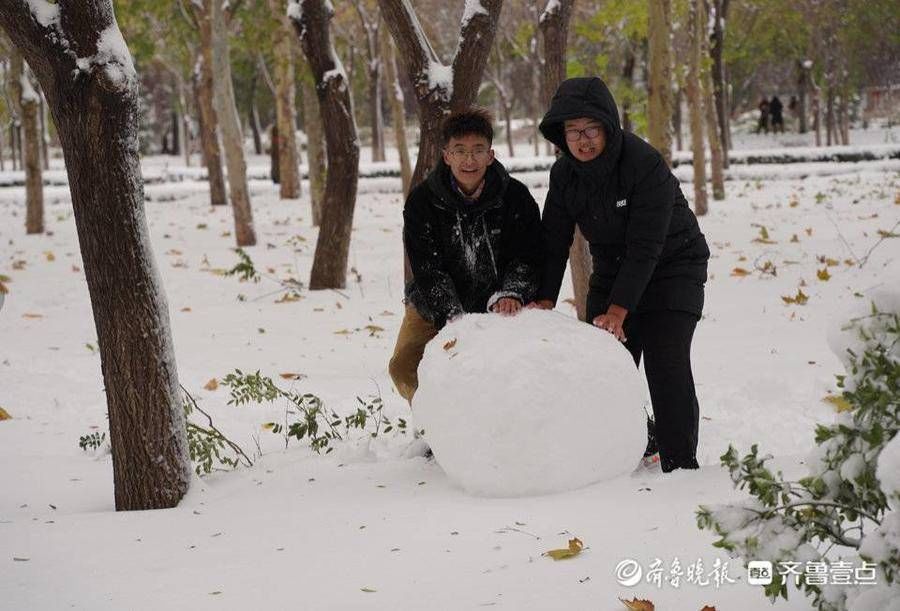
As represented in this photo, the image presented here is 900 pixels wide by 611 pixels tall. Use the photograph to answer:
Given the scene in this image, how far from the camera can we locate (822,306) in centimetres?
835

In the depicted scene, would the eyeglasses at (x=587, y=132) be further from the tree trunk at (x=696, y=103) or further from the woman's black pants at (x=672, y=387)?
the tree trunk at (x=696, y=103)

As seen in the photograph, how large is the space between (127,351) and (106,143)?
2.83 feet

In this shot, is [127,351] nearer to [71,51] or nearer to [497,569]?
[71,51]

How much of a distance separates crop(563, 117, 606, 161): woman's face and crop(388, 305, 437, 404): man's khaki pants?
112cm

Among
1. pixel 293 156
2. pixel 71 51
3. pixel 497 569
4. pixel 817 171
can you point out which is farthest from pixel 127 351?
pixel 817 171

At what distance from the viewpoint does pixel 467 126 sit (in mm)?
3896

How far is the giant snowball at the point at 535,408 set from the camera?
A: 11.3ft

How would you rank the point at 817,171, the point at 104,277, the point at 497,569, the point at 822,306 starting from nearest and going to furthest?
1. the point at 497,569
2. the point at 104,277
3. the point at 822,306
4. the point at 817,171

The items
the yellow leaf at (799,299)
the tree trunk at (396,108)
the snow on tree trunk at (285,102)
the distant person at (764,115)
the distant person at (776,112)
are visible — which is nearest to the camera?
the yellow leaf at (799,299)

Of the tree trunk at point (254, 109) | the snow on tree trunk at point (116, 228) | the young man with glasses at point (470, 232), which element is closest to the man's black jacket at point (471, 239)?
the young man with glasses at point (470, 232)

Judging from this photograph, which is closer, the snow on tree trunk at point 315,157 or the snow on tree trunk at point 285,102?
the snow on tree trunk at point 315,157

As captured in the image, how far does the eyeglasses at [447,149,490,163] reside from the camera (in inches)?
153

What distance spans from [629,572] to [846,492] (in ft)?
2.98

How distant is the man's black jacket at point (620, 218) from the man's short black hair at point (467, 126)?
0.24 meters
